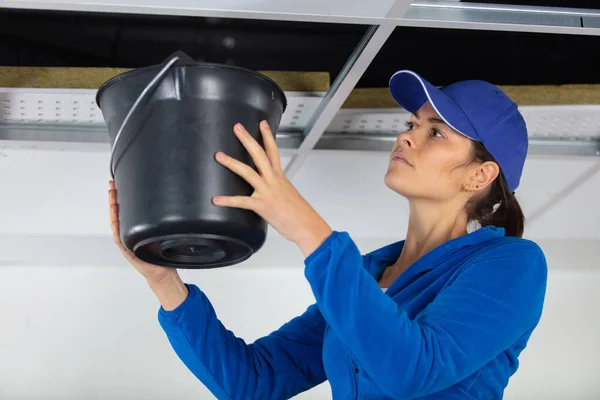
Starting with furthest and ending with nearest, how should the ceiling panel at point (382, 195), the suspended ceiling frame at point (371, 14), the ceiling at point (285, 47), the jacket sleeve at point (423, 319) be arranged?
the ceiling panel at point (382, 195) < the ceiling at point (285, 47) < the suspended ceiling frame at point (371, 14) < the jacket sleeve at point (423, 319)

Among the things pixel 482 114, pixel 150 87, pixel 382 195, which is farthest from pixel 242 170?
pixel 382 195

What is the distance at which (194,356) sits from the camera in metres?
1.42

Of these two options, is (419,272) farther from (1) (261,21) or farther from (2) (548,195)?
(2) (548,195)

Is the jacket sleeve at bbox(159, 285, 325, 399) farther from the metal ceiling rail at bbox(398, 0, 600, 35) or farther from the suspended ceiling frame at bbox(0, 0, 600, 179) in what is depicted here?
the metal ceiling rail at bbox(398, 0, 600, 35)

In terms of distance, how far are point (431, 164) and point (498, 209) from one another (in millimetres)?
196

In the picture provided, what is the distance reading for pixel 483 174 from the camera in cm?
143

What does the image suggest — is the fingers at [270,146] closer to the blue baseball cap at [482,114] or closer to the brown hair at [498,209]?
the blue baseball cap at [482,114]

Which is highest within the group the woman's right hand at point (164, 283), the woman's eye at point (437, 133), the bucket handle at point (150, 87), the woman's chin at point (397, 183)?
the woman's eye at point (437, 133)

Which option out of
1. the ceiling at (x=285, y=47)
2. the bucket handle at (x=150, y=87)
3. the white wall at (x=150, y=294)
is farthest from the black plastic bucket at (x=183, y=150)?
the white wall at (x=150, y=294)

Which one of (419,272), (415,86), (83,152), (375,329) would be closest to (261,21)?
(415,86)

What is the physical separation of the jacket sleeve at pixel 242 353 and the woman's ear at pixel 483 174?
0.42 m

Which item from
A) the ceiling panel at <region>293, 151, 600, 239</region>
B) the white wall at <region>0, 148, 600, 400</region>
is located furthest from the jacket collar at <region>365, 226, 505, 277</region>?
the white wall at <region>0, 148, 600, 400</region>

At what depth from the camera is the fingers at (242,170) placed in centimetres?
107

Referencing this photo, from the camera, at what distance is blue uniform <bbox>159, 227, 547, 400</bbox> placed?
107 cm
